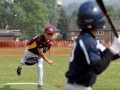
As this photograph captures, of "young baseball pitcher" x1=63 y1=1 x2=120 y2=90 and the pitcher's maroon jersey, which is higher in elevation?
"young baseball pitcher" x1=63 y1=1 x2=120 y2=90

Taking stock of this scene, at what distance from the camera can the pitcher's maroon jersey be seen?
667 cm

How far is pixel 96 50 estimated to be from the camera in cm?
321

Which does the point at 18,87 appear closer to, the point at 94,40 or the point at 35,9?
the point at 94,40

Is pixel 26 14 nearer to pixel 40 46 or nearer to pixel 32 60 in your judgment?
pixel 32 60

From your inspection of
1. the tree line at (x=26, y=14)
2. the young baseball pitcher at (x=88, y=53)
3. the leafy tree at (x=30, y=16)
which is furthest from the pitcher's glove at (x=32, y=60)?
the leafy tree at (x=30, y=16)

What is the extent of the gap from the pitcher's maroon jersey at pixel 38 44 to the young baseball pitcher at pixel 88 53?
10.7ft

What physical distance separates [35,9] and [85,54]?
65323mm

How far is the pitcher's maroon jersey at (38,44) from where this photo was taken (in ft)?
21.9

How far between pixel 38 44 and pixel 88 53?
143 inches

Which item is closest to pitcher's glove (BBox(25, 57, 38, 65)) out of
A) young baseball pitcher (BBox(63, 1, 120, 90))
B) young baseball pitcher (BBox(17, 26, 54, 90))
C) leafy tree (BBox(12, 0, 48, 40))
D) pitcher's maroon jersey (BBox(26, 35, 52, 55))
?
young baseball pitcher (BBox(17, 26, 54, 90))

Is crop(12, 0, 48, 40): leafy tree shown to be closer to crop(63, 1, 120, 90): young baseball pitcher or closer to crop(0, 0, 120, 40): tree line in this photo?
crop(0, 0, 120, 40): tree line

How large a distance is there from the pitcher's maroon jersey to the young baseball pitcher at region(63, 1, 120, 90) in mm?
3275

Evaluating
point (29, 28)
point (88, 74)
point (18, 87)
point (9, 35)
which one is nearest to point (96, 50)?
point (88, 74)

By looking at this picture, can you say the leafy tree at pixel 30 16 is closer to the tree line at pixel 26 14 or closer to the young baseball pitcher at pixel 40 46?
the tree line at pixel 26 14
